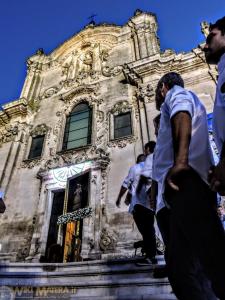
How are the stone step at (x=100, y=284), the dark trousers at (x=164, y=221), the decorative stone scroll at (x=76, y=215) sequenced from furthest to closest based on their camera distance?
the decorative stone scroll at (x=76, y=215) < the stone step at (x=100, y=284) < the dark trousers at (x=164, y=221)

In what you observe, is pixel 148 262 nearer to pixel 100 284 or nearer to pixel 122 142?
pixel 100 284

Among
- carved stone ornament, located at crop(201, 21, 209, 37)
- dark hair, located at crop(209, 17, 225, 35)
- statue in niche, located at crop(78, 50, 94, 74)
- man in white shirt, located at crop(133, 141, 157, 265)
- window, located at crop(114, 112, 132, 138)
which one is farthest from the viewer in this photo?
statue in niche, located at crop(78, 50, 94, 74)

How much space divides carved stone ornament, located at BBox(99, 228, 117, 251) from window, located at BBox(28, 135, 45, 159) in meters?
5.51

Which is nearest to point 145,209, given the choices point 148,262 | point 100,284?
point 148,262

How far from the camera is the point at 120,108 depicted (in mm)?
11969

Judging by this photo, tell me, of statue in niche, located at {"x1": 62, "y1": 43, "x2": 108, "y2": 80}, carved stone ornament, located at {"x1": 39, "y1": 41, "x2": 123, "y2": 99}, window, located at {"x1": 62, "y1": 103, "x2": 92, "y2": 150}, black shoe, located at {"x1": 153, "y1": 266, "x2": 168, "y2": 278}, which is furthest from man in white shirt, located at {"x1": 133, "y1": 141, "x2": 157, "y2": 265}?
statue in niche, located at {"x1": 62, "y1": 43, "x2": 108, "y2": 80}

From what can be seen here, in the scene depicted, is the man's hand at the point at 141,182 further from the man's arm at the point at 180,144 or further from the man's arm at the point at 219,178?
the man's arm at the point at 219,178

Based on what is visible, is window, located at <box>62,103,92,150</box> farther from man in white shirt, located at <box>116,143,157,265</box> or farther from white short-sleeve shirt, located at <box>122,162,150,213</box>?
man in white shirt, located at <box>116,143,157,265</box>

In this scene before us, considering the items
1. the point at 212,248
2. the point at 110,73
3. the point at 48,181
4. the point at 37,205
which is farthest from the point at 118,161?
the point at 212,248

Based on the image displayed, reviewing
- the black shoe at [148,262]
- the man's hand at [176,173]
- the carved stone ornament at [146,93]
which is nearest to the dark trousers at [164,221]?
the man's hand at [176,173]

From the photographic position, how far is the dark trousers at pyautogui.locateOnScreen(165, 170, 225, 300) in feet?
4.41

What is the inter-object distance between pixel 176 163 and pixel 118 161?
8728mm

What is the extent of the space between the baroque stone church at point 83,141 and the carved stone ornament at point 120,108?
0.06 metres

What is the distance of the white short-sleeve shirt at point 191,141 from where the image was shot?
171 centimetres
